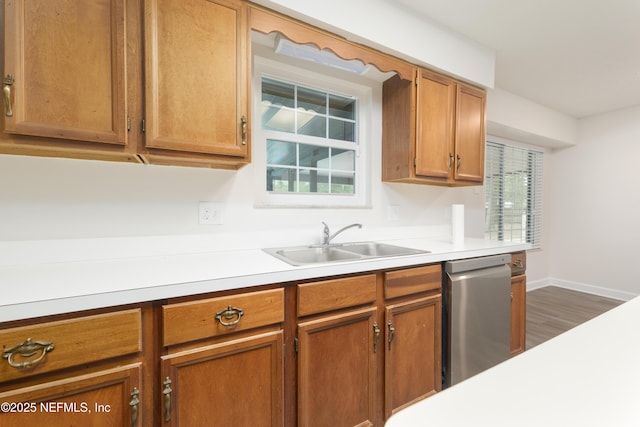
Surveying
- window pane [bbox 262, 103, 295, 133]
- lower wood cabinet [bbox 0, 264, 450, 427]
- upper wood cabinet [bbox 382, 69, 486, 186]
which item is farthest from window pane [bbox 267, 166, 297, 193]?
lower wood cabinet [bbox 0, 264, 450, 427]

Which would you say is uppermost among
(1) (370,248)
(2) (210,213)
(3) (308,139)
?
(3) (308,139)

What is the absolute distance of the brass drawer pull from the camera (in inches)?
40.7

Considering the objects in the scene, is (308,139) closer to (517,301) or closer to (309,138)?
(309,138)

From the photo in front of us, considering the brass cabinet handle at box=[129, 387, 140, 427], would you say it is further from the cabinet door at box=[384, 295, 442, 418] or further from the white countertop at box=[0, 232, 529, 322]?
the cabinet door at box=[384, 295, 442, 418]

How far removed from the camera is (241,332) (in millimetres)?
1086

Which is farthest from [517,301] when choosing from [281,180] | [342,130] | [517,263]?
[281,180]

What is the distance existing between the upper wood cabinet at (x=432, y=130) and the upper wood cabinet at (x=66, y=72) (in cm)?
167

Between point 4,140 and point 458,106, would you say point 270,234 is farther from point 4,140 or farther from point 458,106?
point 458,106

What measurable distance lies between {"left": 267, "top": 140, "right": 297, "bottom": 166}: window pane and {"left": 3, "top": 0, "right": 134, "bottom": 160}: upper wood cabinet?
2.84 feet

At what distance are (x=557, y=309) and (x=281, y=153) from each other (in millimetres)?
3729

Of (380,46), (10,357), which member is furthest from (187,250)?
(380,46)

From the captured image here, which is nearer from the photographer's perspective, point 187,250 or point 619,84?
point 187,250

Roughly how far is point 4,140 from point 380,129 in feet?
6.78

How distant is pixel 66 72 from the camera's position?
1055mm
